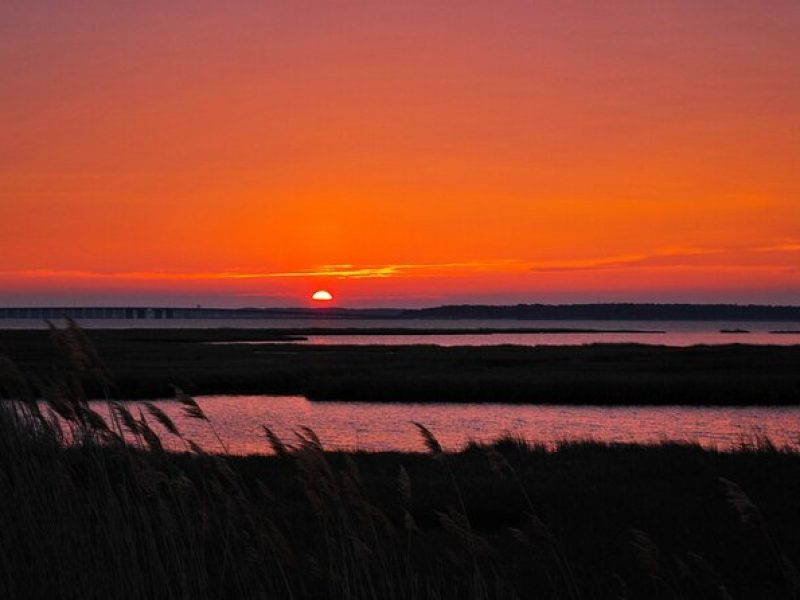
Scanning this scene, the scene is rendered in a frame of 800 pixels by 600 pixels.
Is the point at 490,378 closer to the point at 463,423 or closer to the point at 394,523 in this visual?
the point at 463,423

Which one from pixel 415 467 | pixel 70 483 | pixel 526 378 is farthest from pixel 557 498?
pixel 526 378

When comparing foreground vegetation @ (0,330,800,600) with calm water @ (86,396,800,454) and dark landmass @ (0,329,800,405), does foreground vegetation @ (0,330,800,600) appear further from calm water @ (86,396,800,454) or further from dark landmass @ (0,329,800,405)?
dark landmass @ (0,329,800,405)

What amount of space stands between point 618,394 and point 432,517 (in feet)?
103

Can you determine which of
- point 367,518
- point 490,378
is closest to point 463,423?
point 490,378

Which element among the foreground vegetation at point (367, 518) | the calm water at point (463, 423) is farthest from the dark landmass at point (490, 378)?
the foreground vegetation at point (367, 518)

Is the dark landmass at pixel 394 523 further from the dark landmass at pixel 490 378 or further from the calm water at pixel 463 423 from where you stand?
the dark landmass at pixel 490 378

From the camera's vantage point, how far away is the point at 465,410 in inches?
1580

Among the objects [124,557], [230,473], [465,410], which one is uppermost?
[230,473]

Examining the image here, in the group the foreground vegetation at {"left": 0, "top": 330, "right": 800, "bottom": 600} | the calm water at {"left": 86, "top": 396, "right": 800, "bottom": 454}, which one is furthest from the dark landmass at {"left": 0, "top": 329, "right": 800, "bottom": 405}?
the foreground vegetation at {"left": 0, "top": 330, "right": 800, "bottom": 600}

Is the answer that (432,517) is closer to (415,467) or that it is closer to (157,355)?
(415,467)

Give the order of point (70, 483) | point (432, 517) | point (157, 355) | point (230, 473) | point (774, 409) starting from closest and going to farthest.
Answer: point (230, 473), point (70, 483), point (432, 517), point (774, 409), point (157, 355)

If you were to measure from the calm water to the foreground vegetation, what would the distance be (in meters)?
8.95

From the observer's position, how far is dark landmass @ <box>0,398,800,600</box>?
6168 mm

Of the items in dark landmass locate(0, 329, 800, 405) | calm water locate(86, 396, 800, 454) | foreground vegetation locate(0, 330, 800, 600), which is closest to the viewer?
foreground vegetation locate(0, 330, 800, 600)
